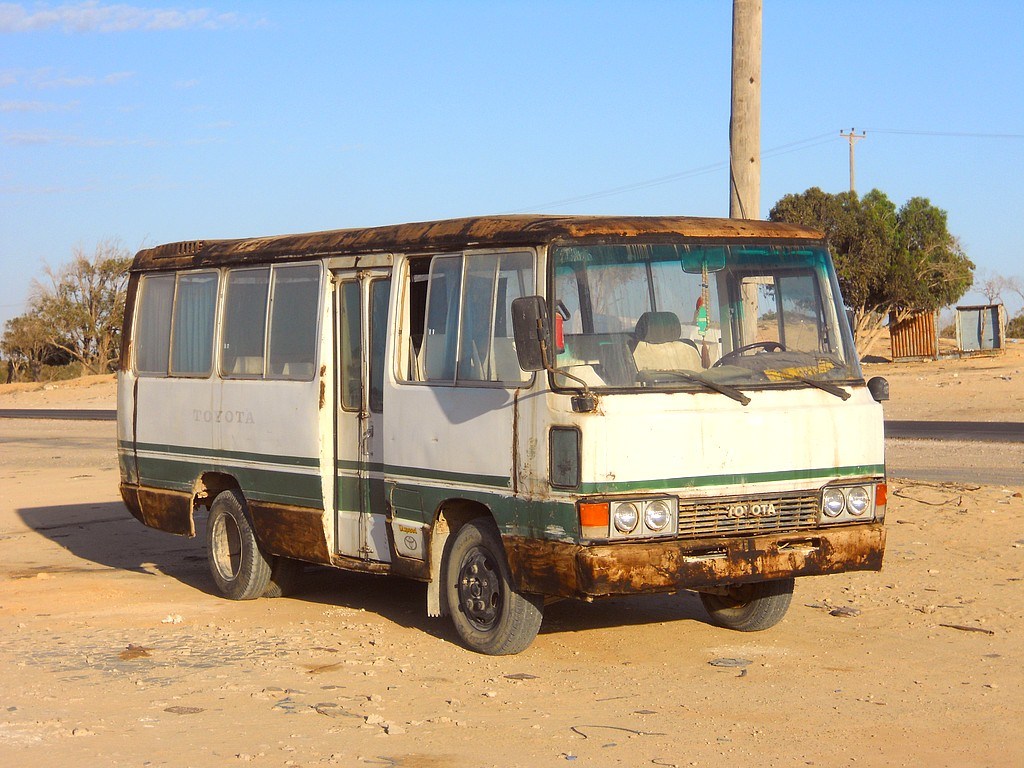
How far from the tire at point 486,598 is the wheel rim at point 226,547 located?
2.79 metres

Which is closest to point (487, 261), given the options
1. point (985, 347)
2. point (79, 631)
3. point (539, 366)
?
point (539, 366)

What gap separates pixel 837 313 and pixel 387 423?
287cm

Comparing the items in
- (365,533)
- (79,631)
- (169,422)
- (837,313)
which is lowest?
(79,631)

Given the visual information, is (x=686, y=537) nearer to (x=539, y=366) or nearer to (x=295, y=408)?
(x=539, y=366)

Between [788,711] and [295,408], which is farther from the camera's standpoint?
[295,408]

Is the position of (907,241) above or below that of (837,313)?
above

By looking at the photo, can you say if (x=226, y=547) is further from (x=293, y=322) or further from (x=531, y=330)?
(x=531, y=330)

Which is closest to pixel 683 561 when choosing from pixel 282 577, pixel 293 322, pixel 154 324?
pixel 293 322

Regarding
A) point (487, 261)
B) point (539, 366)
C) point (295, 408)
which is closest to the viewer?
point (539, 366)

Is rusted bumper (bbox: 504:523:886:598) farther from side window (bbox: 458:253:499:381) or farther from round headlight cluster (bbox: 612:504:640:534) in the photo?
side window (bbox: 458:253:499:381)

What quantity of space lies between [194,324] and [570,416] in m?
4.67

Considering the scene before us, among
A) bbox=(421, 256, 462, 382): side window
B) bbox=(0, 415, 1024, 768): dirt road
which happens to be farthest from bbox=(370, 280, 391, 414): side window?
bbox=(0, 415, 1024, 768): dirt road

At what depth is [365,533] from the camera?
9.18 m

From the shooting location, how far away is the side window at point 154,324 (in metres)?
11.4
